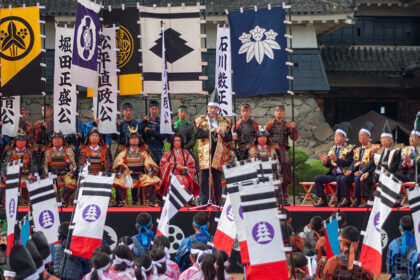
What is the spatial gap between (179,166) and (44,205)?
3720mm

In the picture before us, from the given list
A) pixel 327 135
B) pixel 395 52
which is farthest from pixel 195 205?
pixel 395 52

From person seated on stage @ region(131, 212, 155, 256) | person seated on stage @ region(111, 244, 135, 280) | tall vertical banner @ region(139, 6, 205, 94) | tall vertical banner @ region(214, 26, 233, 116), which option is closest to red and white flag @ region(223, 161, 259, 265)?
person seated on stage @ region(111, 244, 135, 280)

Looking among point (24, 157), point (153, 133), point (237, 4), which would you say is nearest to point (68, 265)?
point (24, 157)

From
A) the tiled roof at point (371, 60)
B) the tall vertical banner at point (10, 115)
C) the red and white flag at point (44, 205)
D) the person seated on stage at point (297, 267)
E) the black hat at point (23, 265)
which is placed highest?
the tiled roof at point (371, 60)

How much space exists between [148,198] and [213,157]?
132 centimetres

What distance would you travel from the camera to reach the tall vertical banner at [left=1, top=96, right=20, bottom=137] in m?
13.0

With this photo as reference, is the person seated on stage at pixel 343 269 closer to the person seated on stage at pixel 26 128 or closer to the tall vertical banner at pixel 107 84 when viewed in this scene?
the tall vertical banner at pixel 107 84

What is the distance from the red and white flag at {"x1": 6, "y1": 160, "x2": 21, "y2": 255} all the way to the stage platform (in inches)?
121

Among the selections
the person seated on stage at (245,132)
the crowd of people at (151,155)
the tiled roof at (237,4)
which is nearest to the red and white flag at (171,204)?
the crowd of people at (151,155)

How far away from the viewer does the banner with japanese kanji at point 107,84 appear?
507 inches

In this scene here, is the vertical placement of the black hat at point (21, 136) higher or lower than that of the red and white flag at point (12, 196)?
higher

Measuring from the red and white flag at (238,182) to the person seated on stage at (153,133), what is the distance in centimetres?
570

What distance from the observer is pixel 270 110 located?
1928 centimetres

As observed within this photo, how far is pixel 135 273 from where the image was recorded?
24.3 feet
